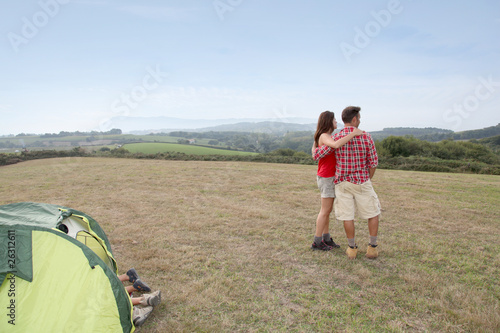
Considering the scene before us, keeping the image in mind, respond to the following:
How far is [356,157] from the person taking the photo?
3.85 meters

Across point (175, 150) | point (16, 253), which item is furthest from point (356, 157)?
point (175, 150)

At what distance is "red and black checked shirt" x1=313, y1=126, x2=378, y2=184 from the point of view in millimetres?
3854

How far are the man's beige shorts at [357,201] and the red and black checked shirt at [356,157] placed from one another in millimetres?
107

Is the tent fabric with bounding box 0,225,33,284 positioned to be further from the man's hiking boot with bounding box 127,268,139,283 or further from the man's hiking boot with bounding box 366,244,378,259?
the man's hiking boot with bounding box 366,244,378,259

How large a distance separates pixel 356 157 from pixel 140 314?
3431mm

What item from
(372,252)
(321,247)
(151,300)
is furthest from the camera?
(321,247)

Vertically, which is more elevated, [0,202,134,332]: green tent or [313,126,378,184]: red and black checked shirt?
[313,126,378,184]: red and black checked shirt

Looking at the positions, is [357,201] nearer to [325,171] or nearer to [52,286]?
[325,171]

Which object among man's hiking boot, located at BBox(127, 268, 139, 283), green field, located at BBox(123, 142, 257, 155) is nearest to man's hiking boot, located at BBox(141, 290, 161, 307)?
man's hiking boot, located at BBox(127, 268, 139, 283)

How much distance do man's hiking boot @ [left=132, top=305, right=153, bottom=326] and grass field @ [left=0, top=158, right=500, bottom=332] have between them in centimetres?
8

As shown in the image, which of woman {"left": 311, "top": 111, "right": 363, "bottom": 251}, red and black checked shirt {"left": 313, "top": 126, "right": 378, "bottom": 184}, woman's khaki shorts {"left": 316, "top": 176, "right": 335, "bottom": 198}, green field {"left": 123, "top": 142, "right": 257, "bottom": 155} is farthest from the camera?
green field {"left": 123, "top": 142, "right": 257, "bottom": 155}

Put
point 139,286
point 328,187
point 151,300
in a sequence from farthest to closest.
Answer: point 328,187
point 139,286
point 151,300

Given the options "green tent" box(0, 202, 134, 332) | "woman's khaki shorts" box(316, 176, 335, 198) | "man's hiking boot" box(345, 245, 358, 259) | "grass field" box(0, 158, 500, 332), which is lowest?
"grass field" box(0, 158, 500, 332)

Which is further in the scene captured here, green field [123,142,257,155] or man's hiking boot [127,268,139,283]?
green field [123,142,257,155]
